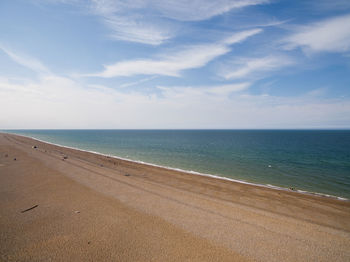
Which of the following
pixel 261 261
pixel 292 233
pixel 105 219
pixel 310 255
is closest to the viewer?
pixel 261 261

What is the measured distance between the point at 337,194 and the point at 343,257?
13431 mm

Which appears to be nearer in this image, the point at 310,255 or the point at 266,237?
the point at 310,255

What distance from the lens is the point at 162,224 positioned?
8.57 m

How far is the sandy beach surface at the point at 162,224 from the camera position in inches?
256

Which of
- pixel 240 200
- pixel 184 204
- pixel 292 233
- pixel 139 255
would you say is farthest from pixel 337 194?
pixel 139 255

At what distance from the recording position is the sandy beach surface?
6.51m

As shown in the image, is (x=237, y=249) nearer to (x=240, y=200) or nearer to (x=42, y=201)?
(x=240, y=200)

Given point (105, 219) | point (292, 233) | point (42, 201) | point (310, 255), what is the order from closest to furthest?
point (310, 255), point (292, 233), point (105, 219), point (42, 201)

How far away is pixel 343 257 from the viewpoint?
6711mm

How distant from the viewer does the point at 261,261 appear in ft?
20.4

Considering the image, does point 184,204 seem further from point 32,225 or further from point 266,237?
point 32,225

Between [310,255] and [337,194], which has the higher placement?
[310,255]

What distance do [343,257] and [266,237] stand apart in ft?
8.82

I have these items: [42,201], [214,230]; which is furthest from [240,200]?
[42,201]
